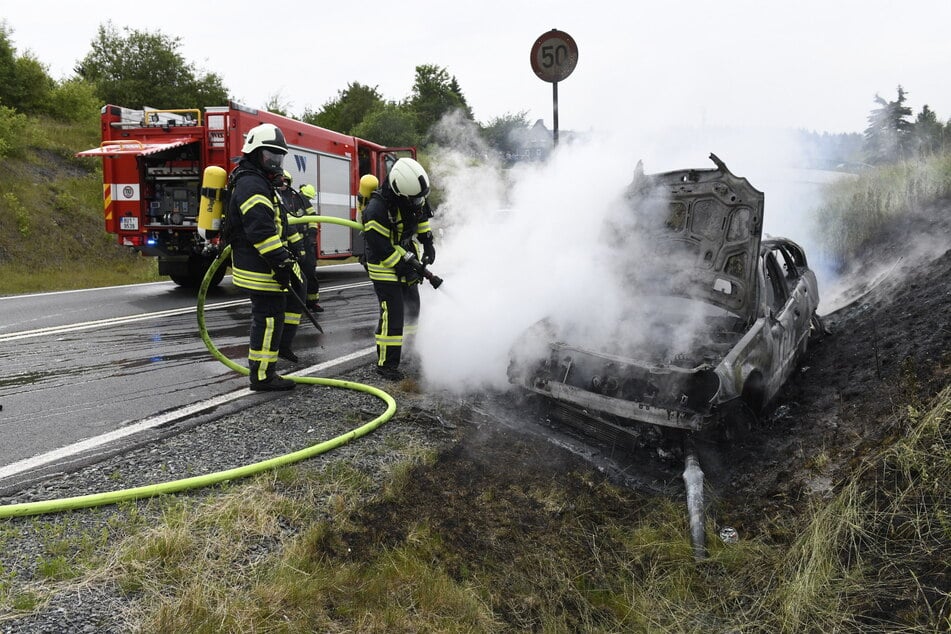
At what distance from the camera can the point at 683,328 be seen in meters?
5.12

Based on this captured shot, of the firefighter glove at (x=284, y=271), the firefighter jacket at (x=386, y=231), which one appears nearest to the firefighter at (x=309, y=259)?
the firefighter jacket at (x=386, y=231)

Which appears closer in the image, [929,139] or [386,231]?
[386,231]

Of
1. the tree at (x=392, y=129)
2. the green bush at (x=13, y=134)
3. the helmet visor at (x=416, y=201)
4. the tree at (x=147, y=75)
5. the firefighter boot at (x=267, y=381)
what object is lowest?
the firefighter boot at (x=267, y=381)

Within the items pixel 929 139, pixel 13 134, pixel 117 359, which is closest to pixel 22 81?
pixel 13 134

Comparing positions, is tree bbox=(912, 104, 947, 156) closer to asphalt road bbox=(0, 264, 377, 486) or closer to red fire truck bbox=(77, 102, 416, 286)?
asphalt road bbox=(0, 264, 377, 486)

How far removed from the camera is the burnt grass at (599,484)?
306 cm

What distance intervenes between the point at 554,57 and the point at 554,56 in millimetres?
10

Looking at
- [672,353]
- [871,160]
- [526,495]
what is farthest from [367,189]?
[871,160]

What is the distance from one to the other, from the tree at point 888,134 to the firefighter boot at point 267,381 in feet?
44.3

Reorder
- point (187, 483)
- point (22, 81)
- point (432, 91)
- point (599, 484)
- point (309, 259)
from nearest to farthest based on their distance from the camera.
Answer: point (187, 483) → point (599, 484) → point (309, 259) → point (22, 81) → point (432, 91)

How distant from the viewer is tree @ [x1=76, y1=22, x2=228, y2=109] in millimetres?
24125

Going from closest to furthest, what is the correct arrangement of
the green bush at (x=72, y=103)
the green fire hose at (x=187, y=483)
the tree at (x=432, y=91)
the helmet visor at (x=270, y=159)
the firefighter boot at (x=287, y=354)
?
the green fire hose at (x=187, y=483), the helmet visor at (x=270, y=159), the firefighter boot at (x=287, y=354), the green bush at (x=72, y=103), the tree at (x=432, y=91)

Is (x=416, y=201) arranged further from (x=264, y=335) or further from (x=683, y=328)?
(x=683, y=328)

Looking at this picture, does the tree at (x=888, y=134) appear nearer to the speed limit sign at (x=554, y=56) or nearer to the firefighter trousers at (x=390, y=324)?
the speed limit sign at (x=554, y=56)
